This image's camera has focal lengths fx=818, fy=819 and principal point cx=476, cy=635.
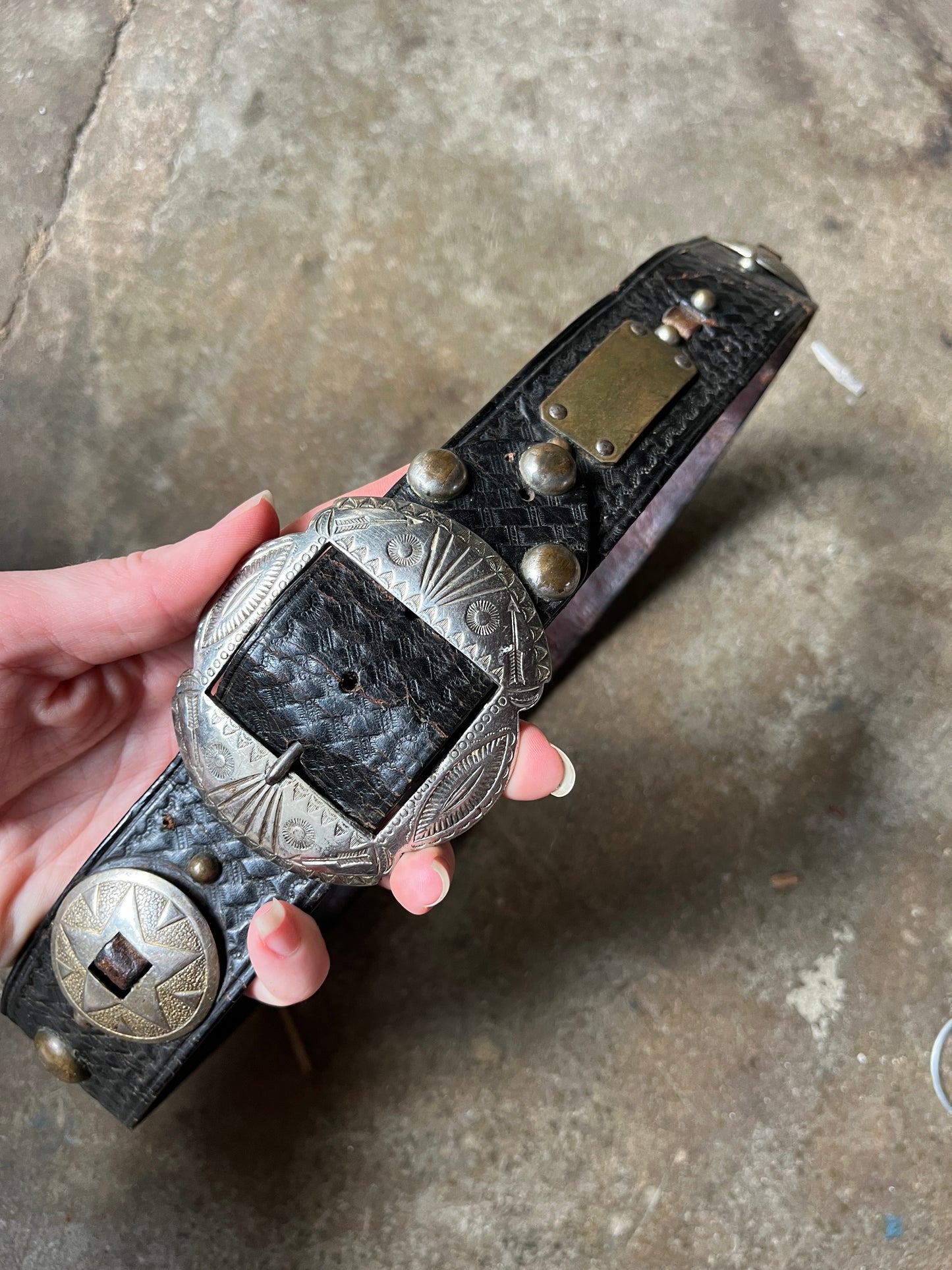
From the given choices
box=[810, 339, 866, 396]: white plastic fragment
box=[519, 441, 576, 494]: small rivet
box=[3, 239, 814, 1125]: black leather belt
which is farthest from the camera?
box=[810, 339, 866, 396]: white plastic fragment

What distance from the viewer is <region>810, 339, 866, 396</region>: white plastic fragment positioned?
1.65 metres

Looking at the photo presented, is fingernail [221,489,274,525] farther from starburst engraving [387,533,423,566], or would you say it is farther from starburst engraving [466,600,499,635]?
starburst engraving [466,600,499,635]

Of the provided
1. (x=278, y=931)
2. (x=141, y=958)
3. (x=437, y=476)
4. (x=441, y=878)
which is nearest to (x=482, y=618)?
(x=437, y=476)

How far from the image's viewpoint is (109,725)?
129cm

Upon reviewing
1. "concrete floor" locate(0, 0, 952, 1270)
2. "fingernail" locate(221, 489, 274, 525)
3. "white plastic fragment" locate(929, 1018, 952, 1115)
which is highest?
"fingernail" locate(221, 489, 274, 525)

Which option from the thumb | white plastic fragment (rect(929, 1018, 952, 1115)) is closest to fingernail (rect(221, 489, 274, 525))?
the thumb

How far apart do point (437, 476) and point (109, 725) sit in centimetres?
68

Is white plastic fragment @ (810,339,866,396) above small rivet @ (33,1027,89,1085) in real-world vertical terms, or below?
below

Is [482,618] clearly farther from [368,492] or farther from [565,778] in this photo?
[368,492]

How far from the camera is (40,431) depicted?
5.28 feet

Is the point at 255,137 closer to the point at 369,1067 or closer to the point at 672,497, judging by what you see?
the point at 672,497

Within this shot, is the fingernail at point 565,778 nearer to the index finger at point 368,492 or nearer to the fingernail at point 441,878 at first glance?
the fingernail at point 441,878

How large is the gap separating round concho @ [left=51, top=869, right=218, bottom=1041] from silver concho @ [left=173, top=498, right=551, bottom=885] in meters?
0.16

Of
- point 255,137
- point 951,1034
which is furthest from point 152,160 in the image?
point 951,1034
